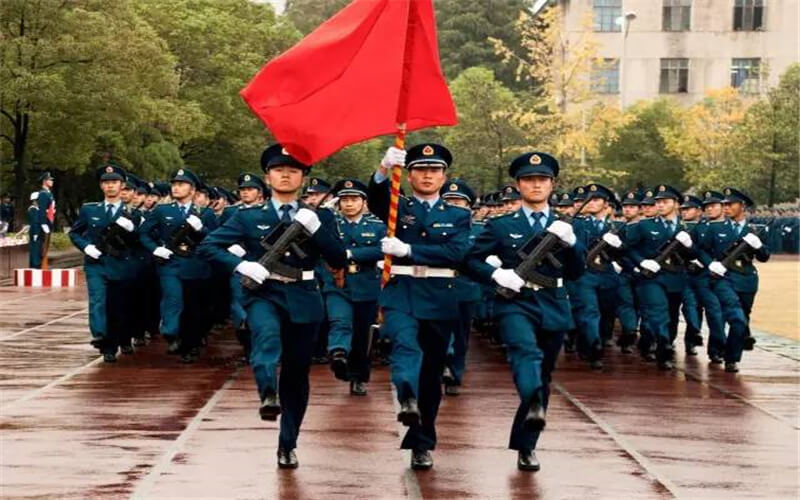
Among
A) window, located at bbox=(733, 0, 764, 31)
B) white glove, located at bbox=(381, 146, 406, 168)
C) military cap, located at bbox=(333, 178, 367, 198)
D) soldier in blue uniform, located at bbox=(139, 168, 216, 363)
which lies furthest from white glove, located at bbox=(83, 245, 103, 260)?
window, located at bbox=(733, 0, 764, 31)

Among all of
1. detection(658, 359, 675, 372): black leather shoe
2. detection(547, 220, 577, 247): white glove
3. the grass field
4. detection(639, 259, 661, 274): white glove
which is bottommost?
the grass field

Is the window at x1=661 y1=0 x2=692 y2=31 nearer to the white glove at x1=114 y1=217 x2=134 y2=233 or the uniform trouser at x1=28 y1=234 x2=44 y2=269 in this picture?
the uniform trouser at x1=28 y1=234 x2=44 y2=269

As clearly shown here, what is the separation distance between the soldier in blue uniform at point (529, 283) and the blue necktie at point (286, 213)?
1.15m

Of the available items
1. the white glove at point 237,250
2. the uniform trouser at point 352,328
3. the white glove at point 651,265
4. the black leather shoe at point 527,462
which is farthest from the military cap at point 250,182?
the black leather shoe at point 527,462

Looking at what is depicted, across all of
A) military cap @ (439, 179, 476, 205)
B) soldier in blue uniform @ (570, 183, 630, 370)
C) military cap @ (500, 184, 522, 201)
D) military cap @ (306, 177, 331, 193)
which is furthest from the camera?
military cap @ (500, 184, 522, 201)

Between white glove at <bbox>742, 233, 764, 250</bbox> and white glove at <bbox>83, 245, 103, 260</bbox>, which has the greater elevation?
white glove at <bbox>742, 233, 764, 250</bbox>

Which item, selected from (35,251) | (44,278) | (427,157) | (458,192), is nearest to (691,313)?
(458,192)

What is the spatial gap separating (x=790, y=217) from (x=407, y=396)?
5022 cm

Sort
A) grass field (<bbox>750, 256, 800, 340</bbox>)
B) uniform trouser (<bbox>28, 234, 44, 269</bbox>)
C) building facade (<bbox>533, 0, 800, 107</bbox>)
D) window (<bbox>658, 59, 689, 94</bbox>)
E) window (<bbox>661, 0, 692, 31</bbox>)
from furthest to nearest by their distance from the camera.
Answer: window (<bbox>658, 59, 689, 94</bbox>)
window (<bbox>661, 0, 692, 31</bbox>)
building facade (<bbox>533, 0, 800, 107</bbox>)
uniform trouser (<bbox>28, 234, 44, 269</bbox>)
grass field (<bbox>750, 256, 800, 340</bbox>)

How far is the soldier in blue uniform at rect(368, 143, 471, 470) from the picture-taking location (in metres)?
9.99

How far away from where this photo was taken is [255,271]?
964cm

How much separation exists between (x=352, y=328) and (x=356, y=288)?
35 cm

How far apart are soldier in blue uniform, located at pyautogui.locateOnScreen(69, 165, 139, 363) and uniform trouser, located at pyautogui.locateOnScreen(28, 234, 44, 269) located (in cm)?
1662

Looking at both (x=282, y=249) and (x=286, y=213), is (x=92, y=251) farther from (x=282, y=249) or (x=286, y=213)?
(x=282, y=249)
